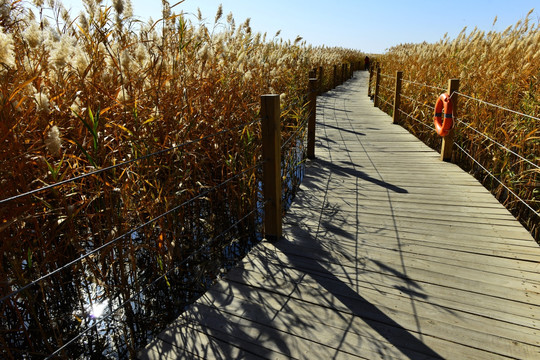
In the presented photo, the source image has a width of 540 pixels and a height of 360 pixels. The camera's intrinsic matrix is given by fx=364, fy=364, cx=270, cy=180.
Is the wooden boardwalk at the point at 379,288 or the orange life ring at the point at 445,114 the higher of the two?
the orange life ring at the point at 445,114

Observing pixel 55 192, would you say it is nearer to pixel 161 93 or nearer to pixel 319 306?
pixel 161 93

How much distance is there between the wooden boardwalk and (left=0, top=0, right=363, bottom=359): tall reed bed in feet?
1.27

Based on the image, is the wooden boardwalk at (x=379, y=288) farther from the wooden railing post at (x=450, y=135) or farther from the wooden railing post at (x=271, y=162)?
the wooden railing post at (x=450, y=135)

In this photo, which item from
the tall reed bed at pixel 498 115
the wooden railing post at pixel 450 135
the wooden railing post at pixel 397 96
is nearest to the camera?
the tall reed bed at pixel 498 115

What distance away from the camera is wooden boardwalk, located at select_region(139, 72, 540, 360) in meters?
1.59

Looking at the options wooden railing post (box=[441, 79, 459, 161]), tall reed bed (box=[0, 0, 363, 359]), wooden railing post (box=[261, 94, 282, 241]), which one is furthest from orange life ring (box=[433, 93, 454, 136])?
wooden railing post (box=[261, 94, 282, 241])

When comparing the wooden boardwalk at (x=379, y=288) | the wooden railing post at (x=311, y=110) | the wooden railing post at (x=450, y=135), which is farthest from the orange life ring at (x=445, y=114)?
the wooden railing post at (x=311, y=110)

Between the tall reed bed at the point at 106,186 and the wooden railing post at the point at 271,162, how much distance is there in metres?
0.11

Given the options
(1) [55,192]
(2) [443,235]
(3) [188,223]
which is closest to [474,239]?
(2) [443,235]

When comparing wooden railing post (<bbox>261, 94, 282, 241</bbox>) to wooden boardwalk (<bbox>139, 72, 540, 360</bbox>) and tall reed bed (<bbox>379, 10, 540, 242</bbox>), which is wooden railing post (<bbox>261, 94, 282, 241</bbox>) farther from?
tall reed bed (<bbox>379, 10, 540, 242</bbox>)

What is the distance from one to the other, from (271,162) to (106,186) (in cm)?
103

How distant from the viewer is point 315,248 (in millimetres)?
2430

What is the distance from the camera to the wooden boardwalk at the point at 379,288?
5.22 ft

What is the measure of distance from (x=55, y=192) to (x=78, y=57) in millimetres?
746
